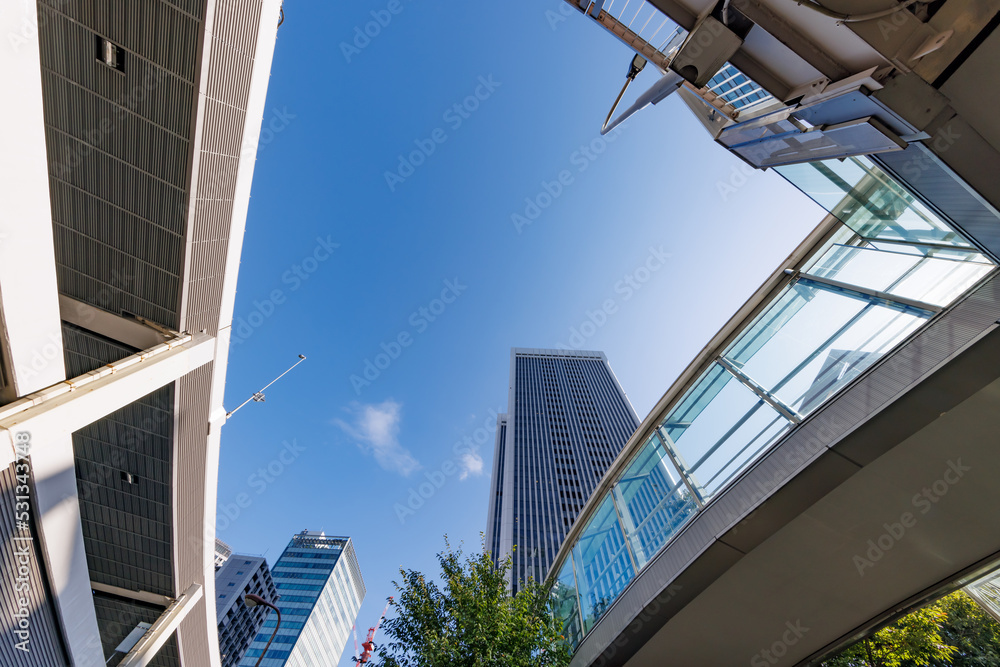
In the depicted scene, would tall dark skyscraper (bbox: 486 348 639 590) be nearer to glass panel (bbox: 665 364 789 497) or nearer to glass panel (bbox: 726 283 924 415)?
glass panel (bbox: 665 364 789 497)

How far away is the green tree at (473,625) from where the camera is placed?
6984mm

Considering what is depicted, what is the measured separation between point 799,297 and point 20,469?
15660mm

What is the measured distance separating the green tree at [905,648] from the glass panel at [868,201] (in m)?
9.13

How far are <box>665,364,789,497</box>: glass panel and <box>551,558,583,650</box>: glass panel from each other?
530cm

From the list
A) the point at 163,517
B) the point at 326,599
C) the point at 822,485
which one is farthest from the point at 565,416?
the point at 822,485

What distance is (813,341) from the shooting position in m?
5.98

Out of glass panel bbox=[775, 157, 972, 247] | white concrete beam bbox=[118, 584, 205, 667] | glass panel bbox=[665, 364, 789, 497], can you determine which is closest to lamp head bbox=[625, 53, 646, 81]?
glass panel bbox=[775, 157, 972, 247]

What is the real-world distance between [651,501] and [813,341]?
4409mm

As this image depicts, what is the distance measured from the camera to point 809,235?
6504mm

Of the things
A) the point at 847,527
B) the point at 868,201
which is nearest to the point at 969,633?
the point at 847,527

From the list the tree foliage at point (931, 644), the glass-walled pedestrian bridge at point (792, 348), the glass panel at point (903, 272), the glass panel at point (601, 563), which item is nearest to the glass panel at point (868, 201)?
the glass-walled pedestrian bridge at point (792, 348)

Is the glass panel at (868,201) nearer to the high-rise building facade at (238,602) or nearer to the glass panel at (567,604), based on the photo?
the glass panel at (567,604)

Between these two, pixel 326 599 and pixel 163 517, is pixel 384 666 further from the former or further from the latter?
pixel 326 599

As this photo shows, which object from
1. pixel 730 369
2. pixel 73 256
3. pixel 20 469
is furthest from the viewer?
pixel 73 256
